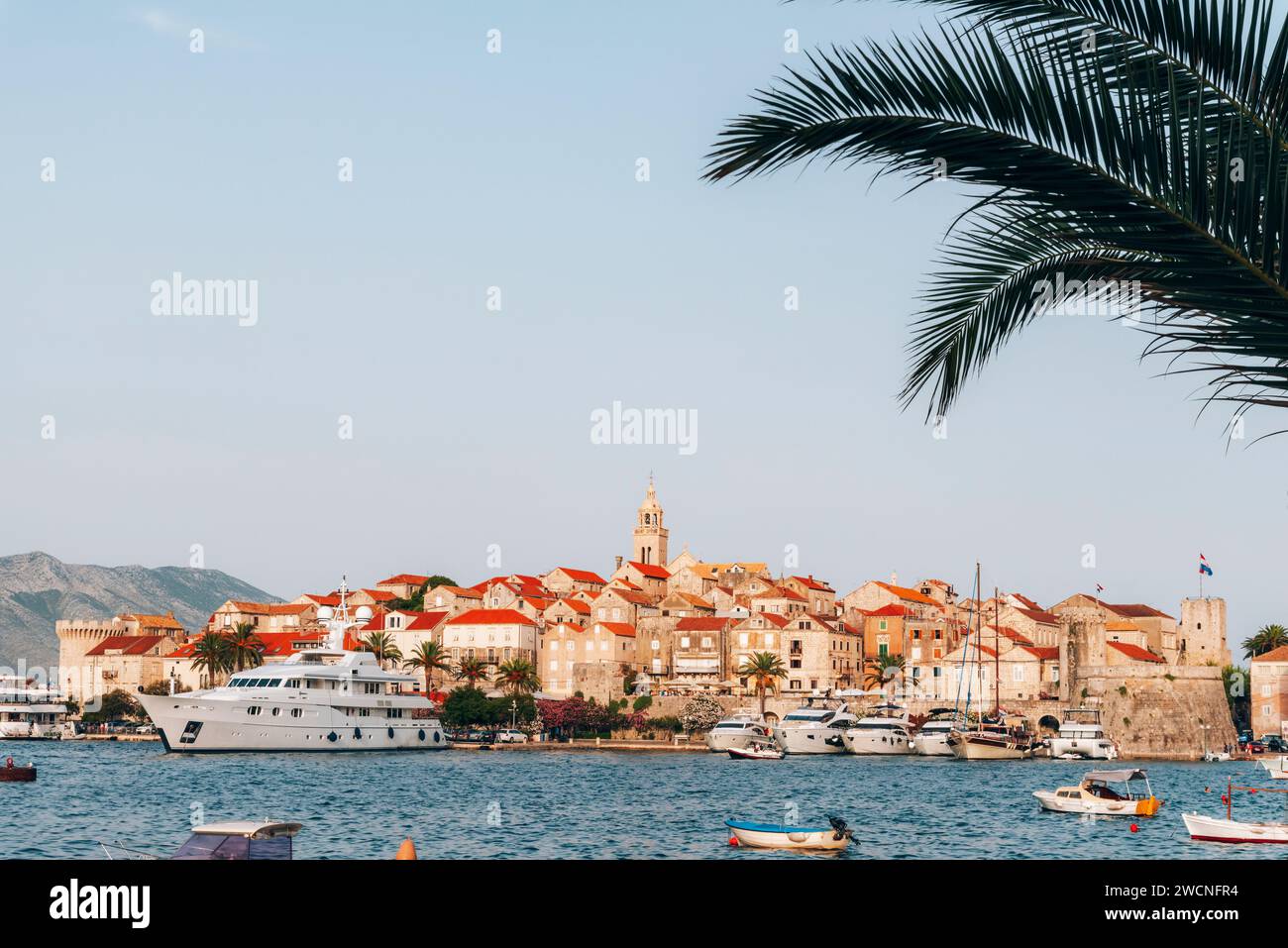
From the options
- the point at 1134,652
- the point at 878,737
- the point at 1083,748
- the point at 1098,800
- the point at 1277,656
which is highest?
the point at 1134,652

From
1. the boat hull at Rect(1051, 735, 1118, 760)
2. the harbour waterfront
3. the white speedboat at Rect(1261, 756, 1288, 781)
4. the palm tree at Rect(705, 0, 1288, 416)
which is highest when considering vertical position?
the palm tree at Rect(705, 0, 1288, 416)

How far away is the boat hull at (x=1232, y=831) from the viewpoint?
4175cm

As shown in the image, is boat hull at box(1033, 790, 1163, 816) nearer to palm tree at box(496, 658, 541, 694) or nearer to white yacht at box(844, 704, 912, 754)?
white yacht at box(844, 704, 912, 754)

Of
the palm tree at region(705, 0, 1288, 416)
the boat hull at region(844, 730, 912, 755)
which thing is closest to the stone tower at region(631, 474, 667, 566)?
the boat hull at region(844, 730, 912, 755)

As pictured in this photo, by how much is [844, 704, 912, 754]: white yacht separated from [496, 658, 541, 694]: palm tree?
33.5m

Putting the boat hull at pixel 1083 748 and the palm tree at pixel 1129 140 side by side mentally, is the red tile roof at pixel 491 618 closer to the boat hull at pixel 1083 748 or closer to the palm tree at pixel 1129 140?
the boat hull at pixel 1083 748

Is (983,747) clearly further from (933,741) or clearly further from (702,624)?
(702,624)

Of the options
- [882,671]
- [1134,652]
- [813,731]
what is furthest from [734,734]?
[1134,652]

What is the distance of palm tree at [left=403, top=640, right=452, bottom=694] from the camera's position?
14125 centimetres

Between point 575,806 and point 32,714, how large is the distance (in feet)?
356

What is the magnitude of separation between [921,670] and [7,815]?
9538cm

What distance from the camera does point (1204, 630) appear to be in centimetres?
12925

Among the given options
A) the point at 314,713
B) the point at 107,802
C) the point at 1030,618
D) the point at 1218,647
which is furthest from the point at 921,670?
the point at 107,802
